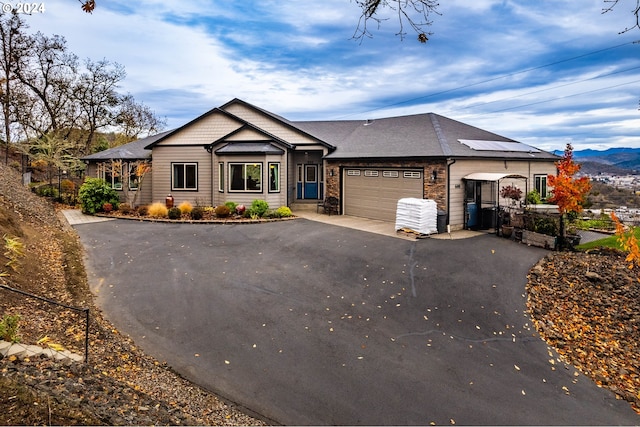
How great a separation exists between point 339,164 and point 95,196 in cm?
1281

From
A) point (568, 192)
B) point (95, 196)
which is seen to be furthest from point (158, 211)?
point (568, 192)

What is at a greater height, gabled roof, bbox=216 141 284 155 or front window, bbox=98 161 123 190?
gabled roof, bbox=216 141 284 155

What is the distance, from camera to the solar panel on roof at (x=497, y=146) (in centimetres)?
1675

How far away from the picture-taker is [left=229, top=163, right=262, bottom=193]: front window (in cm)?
1937

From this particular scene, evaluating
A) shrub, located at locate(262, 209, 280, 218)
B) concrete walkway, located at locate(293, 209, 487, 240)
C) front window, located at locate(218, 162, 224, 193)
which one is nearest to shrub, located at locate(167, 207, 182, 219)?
front window, located at locate(218, 162, 224, 193)

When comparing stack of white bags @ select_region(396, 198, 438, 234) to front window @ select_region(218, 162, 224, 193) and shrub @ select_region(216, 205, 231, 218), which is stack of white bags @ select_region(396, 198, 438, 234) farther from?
front window @ select_region(218, 162, 224, 193)

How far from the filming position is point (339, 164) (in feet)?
62.7

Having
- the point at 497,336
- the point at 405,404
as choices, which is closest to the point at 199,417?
the point at 405,404

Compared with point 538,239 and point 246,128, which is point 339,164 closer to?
point 246,128

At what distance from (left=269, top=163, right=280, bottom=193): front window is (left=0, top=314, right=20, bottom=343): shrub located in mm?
14367

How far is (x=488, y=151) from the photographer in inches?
653

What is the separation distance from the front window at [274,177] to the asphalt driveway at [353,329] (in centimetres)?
678

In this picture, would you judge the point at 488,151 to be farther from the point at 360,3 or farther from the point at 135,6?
the point at 135,6

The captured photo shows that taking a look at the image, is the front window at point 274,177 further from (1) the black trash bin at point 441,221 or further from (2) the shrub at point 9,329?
(2) the shrub at point 9,329
